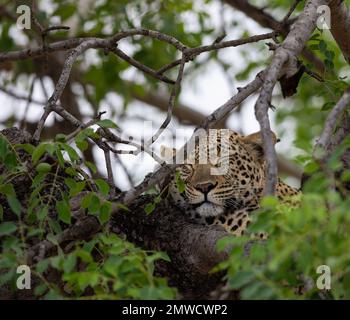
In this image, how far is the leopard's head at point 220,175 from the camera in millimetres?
6867

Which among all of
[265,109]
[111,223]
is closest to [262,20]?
[111,223]

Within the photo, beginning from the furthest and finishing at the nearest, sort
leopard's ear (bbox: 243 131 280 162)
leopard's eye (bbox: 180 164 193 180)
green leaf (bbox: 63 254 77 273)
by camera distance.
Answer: leopard's ear (bbox: 243 131 280 162), leopard's eye (bbox: 180 164 193 180), green leaf (bbox: 63 254 77 273)

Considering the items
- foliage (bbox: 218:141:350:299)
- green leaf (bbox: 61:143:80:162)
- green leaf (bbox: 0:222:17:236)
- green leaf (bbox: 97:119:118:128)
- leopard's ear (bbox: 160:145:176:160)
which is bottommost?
foliage (bbox: 218:141:350:299)

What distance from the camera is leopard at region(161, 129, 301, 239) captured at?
22.5 ft

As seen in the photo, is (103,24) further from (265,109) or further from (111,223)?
(265,109)

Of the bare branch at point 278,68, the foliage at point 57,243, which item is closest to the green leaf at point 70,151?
the foliage at point 57,243

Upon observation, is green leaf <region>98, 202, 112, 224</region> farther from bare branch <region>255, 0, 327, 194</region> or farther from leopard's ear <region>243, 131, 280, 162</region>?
leopard's ear <region>243, 131, 280, 162</region>

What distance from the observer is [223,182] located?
7059 mm

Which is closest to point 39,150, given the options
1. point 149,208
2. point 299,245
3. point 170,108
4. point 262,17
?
point 149,208

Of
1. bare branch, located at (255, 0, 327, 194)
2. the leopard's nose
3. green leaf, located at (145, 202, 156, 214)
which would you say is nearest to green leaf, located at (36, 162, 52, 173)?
green leaf, located at (145, 202, 156, 214)

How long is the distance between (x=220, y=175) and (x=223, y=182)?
0.06m

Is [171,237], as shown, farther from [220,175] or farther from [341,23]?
[341,23]

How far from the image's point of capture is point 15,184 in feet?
19.0

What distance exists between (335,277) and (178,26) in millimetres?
4367
